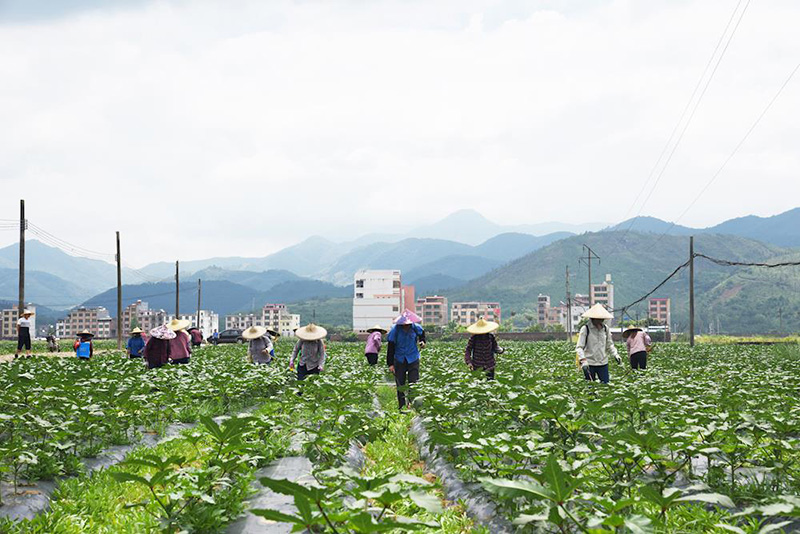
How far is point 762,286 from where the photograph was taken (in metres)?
137

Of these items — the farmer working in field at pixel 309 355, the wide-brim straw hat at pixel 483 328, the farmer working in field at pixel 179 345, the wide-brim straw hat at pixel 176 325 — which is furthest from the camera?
the farmer working in field at pixel 179 345

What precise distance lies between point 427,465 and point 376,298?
383 feet

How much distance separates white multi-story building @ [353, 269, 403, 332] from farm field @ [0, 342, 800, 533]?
11260 centimetres

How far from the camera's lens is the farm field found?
326cm

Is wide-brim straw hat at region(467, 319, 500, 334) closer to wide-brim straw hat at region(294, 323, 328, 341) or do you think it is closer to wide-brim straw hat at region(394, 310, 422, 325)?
wide-brim straw hat at region(394, 310, 422, 325)

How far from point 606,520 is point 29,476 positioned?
5.37 metres

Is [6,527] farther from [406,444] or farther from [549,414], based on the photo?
[406,444]

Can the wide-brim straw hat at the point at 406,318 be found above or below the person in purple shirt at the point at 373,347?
above

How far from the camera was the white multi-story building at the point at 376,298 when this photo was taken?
404 ft

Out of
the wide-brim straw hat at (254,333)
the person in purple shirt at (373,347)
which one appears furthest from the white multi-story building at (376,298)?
the wide-brim straw hat at (254,333)

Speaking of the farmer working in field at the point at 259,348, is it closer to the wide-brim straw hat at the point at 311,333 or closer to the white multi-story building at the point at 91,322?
the wide-brim straw hat at the point at 311,333

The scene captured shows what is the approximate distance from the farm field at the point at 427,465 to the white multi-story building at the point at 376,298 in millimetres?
112597

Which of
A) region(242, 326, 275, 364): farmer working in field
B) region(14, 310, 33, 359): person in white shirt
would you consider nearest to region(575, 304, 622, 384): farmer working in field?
region(242, 326, 275, 364): farmer working in field

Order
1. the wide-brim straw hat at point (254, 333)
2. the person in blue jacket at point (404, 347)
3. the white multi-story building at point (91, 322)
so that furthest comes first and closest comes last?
the white multi-story building at point (91, 322) → the wide-brim straw hat at point (254, 333) → the person in blue jacket at point (404, 347)
